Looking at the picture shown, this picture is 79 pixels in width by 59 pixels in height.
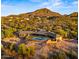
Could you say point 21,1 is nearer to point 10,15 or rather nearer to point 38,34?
point 10,15

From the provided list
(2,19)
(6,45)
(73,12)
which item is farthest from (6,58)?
(73,12)

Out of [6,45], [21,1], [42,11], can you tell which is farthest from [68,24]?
[6,45]

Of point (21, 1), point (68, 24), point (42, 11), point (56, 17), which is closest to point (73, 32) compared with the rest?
point (68, 24)

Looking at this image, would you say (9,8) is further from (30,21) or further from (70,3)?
(70,3)

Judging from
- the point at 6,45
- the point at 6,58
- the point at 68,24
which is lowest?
the point at 6,58

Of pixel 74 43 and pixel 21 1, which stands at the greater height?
pixel 21 1

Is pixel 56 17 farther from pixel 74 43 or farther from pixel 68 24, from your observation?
pixel 74 43

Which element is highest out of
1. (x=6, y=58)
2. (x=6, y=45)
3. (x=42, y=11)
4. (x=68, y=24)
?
(x=42, y=11)

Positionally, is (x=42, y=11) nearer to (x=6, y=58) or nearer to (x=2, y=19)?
(x=2, y=19)

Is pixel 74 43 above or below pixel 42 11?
below
